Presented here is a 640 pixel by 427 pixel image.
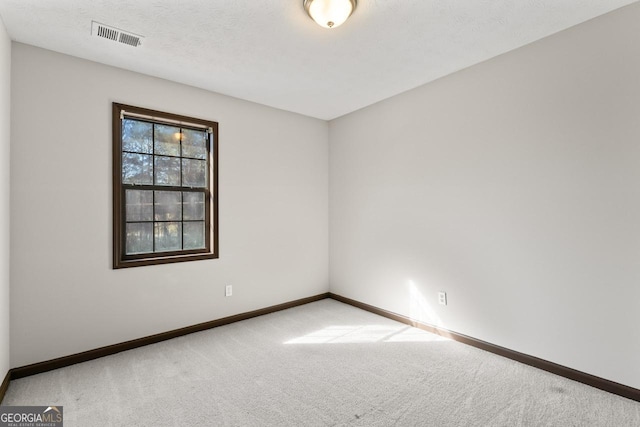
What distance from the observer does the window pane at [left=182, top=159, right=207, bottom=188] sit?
11.2 feet

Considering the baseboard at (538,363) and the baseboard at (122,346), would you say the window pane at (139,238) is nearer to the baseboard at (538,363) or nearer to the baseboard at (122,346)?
the baseboard at (122,346)

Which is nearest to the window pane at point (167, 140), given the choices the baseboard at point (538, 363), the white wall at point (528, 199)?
the white wall at point (528, 199)

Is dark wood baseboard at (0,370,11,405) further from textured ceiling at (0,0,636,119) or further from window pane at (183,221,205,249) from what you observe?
textured ceiling at (0,0,636,119)

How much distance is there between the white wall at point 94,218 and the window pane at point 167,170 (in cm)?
45

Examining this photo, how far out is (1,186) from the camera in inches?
87.1

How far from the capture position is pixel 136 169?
10.1 feet

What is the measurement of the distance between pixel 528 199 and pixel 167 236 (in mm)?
3430

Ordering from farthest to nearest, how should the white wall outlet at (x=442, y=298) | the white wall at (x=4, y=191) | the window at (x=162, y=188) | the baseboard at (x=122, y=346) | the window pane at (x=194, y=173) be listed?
the window pane at (x=194, y=173) < the white wall outlet at (x=442, y=298) < the window at (x=162, y=188) < the baseboard at (x=122, y=346) < the white wall at (x=4, y=191)

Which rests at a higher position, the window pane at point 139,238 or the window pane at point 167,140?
the window pane at point 167,140

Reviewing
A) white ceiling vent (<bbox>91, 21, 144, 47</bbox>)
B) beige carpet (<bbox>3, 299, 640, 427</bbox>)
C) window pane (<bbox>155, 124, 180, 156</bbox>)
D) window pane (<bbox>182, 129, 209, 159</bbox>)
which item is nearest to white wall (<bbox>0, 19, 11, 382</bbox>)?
beige carpet (<bbox>3, 299, 640, 427</bbox>)

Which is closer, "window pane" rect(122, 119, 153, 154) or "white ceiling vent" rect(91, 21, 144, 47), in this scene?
"white ceiling vent" rect(91, 21, 144, 47)

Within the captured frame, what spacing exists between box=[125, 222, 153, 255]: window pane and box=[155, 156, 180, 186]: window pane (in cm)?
47

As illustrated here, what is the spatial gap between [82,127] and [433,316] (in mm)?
3801

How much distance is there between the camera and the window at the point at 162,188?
2975 mm
